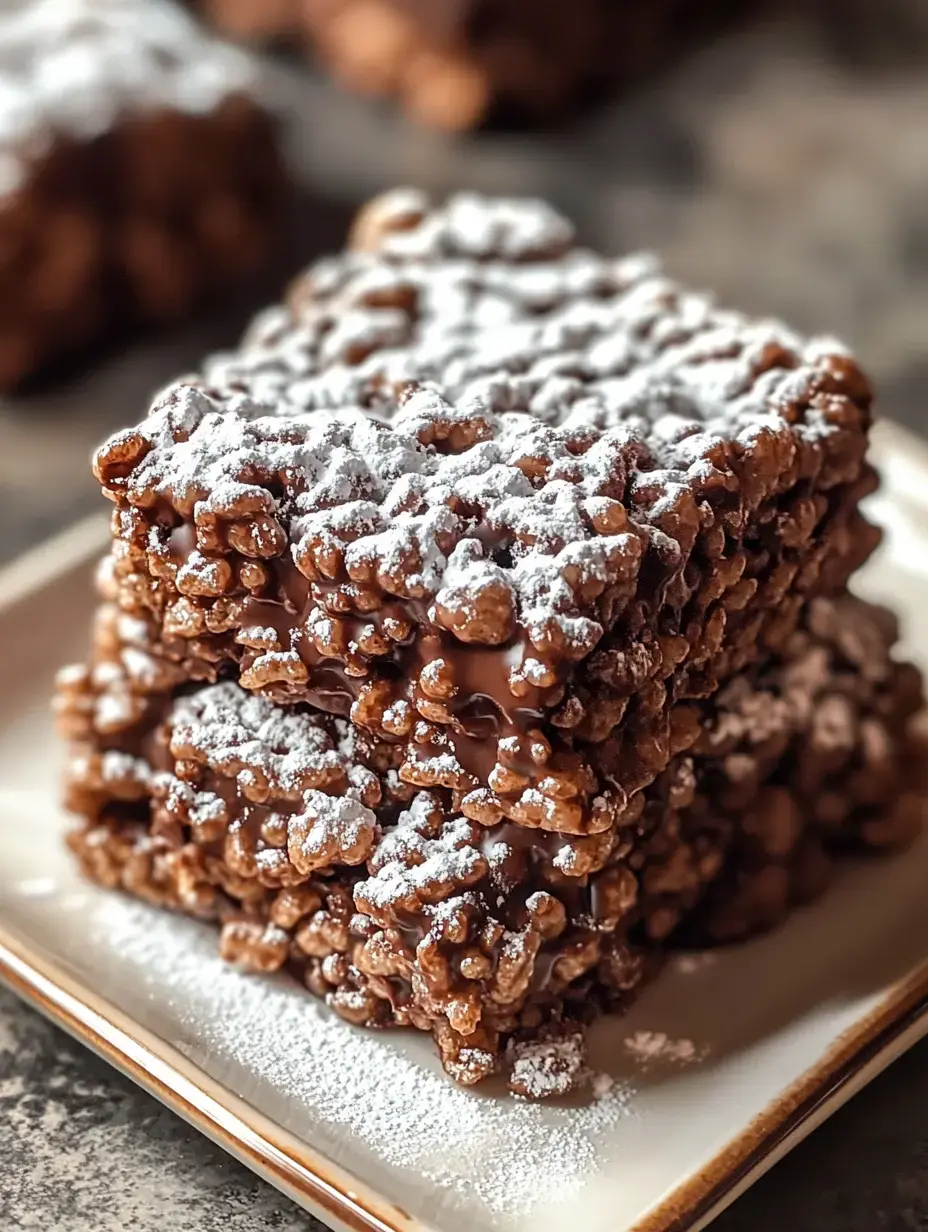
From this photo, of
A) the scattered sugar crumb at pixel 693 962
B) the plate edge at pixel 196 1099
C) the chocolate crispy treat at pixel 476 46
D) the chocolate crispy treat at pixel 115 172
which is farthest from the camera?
the chocolate crispy treat at pixel 476 46

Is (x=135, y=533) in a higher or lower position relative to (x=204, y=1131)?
higher

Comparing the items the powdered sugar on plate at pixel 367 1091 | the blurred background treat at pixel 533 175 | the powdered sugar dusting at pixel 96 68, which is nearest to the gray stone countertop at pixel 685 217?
the blurred background treat at pixel 533 175

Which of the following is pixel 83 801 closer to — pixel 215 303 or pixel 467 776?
pixel 467 776

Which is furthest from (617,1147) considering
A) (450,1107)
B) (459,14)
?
(459,14)

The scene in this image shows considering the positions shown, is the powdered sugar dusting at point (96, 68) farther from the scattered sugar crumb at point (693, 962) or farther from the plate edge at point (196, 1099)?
the scattered sugar crumb at point (693, 962)

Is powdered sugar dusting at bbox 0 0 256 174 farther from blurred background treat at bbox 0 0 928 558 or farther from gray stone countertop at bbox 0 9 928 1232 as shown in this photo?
gray stone countertop at bbox 0 9 928 1232
